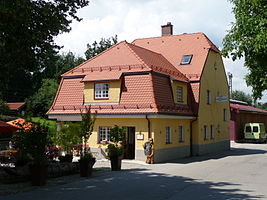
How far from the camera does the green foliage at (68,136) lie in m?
17.2

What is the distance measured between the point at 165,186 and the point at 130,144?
10.8 metres

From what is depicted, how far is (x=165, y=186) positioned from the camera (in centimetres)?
1288

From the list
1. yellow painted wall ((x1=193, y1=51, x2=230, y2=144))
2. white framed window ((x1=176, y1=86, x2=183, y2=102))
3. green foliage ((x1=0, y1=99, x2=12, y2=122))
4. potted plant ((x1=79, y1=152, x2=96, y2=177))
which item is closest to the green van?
yellow painted wall ((x1=193, y1=51, x2=230, y2=144))

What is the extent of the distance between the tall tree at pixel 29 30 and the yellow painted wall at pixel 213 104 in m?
15.9

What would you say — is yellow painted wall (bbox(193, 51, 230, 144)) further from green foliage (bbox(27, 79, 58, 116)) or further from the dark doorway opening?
green foliage (bbox(27, 79, 58, 116))

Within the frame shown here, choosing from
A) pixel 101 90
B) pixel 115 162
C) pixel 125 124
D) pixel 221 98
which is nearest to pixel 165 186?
pixel 115 162

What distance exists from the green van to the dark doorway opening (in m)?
23.0

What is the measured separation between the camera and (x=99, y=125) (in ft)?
76.3

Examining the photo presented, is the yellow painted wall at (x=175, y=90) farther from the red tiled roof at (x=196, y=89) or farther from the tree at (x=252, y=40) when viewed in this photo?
the tree at (x=252, y=40)

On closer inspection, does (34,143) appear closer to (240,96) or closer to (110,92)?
(110,92)

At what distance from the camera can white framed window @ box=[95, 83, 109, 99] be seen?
918 inches

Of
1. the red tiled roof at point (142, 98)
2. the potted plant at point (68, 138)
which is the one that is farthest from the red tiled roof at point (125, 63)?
the potted plant at point (68, 138)

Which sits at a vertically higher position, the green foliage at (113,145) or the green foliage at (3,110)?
the green foliage at (3,110)

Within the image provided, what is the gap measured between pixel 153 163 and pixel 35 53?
34.8ft
